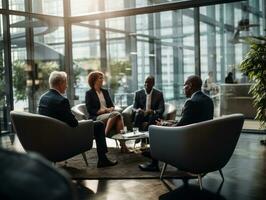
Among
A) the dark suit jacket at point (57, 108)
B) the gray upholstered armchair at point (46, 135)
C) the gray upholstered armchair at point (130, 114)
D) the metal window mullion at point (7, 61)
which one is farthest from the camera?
the metal window mullion at point (7, 61)

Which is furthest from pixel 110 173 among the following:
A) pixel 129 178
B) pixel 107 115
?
pixel 107 115

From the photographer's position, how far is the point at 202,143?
3832mm

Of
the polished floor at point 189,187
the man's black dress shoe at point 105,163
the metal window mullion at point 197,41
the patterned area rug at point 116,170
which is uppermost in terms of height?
the metal window mullion at point 197,41

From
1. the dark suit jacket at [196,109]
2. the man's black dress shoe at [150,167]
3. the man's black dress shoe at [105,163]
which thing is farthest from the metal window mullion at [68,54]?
the dark suit jacket at [196,109]

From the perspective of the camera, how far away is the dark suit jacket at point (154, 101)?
20.4ft

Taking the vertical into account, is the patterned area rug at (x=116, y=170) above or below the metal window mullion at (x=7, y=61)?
below

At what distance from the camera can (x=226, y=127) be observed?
3898mm

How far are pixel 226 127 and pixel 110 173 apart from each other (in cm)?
160

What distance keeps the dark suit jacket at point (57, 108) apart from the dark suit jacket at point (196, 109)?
1412 millimetres

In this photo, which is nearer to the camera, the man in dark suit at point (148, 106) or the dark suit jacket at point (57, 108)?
the dark suit jacket at point (57, 108)

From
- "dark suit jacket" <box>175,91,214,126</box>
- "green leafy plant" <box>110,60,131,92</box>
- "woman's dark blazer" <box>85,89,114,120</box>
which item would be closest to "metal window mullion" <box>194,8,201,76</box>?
"green leafy plant" <box>110,60,131,92</box>

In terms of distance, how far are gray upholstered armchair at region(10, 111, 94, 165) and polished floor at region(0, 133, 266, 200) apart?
20.1 inches

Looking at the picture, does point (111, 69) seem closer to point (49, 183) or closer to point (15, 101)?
point (15, 101)

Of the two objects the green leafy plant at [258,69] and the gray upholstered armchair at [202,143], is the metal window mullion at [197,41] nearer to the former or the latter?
the green leafy plant at [258,69]
